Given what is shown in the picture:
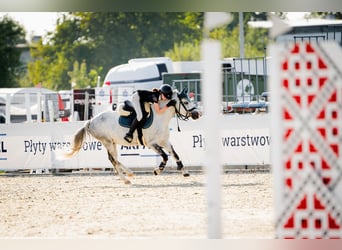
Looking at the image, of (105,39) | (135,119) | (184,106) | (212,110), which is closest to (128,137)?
(135,119)

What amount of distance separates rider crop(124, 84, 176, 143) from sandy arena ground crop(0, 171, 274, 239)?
3.40 ft

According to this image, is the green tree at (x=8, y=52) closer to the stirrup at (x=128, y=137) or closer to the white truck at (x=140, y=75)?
the white truck at (x=140, y=75)

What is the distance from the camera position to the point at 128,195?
15156mm

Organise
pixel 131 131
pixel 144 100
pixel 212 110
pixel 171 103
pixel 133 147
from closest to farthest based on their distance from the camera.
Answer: pixel 212 110 < pixel 144 100 < pixel 131 131 < pixel 171 103 < pixel 133 147

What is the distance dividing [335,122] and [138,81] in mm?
24844

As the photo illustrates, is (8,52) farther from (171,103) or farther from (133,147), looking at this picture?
(171,103)

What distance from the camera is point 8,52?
55.7 meters

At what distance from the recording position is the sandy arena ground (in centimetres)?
1065

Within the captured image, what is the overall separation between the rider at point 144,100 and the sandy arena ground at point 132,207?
1037 mm

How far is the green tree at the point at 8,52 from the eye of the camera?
181 feet

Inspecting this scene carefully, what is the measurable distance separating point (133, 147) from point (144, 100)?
9.56ft

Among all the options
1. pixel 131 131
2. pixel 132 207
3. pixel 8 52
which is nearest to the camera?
pixel 132 207

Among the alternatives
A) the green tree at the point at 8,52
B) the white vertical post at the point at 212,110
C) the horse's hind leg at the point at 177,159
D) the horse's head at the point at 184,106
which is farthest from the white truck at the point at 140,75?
the white vertical post at the point at 212,110
